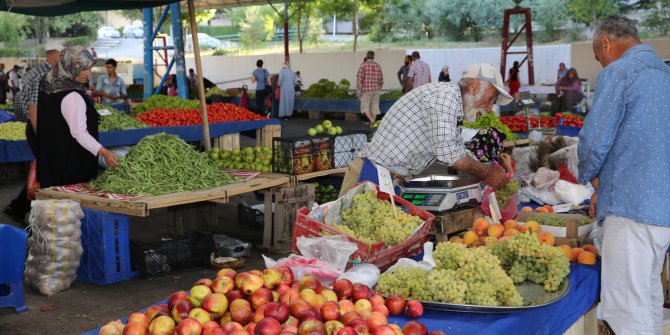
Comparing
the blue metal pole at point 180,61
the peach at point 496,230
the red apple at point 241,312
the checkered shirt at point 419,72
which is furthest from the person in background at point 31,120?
the checkered shirt at point 419,72

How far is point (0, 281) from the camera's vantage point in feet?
16.0

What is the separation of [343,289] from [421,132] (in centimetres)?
166

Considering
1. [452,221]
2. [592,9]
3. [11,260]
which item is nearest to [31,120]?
[11,260]

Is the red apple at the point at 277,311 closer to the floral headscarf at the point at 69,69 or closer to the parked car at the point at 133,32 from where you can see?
the floral headscarf at the point at 69,69

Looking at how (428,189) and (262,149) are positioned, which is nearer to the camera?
(428,189)

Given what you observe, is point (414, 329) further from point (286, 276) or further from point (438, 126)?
point (438, 126)

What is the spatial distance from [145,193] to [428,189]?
2427 millimetres

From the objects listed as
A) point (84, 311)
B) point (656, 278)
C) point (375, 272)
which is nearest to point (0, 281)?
point (84, 311)

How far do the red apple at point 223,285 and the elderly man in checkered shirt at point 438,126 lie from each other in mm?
1684

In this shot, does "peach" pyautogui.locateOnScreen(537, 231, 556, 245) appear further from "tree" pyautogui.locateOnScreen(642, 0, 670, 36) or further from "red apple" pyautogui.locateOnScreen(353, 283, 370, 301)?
"tree" pyautogui.locateOnScreen(642, 0, 670, 36)

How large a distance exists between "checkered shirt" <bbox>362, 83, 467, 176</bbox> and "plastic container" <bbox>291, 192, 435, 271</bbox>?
1.46 feet

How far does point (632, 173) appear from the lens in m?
3.46

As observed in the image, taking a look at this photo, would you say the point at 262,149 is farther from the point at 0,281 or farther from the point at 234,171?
the point at 0,281

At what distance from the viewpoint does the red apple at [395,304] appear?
9.33ft
